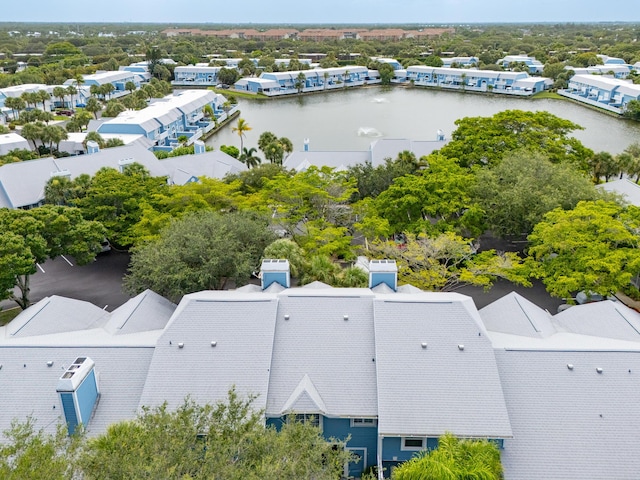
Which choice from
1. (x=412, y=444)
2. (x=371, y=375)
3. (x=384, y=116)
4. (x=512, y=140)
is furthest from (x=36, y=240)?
(x=384, y=116)

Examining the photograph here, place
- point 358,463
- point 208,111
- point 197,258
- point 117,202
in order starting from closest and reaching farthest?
point 358,463 → point 197,258 → point 117,202 → point 208,111

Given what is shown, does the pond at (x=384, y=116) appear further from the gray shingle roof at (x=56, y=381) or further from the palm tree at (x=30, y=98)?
the gray shingle roof at (x=56, y=381)

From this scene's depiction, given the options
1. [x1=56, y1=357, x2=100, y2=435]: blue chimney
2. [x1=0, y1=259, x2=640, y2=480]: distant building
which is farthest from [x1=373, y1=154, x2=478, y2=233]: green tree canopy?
[x1=56, y1=357, x2=100, y2=435]: blue chimney

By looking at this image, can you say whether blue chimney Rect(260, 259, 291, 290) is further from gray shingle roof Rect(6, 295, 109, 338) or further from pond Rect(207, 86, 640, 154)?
pond Rect(207, 86, 640, 154)

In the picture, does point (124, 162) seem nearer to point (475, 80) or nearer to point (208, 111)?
point (208, 111)

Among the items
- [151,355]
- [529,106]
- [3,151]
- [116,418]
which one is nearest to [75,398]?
[116,418]

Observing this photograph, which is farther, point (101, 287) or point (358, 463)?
point (101, 287)
